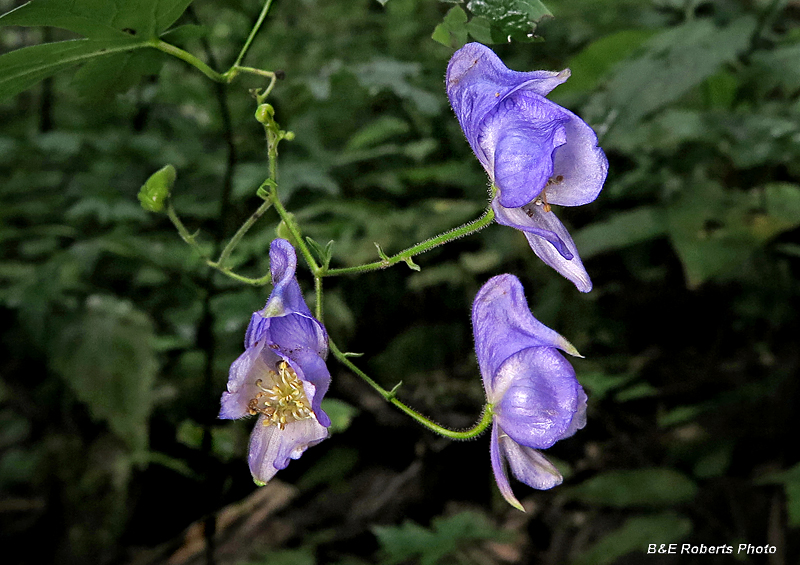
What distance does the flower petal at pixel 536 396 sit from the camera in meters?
0.52

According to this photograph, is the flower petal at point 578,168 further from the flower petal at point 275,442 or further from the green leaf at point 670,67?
the green leaf at point 670,67

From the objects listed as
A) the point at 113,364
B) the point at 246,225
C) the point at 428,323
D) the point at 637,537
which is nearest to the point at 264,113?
the point at 246,225

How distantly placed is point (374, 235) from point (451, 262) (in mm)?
289

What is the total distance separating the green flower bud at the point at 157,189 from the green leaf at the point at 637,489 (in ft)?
3.96

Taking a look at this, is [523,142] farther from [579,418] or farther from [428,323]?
[428,323]

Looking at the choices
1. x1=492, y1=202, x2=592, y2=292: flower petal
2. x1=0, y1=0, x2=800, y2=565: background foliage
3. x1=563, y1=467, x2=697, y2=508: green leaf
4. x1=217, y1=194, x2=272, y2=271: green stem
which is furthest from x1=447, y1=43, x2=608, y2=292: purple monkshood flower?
x1=563, y1=467, x2=697, y2=508: green leaf

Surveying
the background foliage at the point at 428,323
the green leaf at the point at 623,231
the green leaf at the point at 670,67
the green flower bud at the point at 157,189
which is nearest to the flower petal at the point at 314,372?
the green flower bud at the point at 157,189

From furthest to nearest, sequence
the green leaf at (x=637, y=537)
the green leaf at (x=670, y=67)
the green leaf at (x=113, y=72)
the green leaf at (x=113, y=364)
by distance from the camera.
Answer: the green leaf at (x=113, y=364)
the green leaf at (x=637, y=537)
the green leaf at (x=670, y=67)
the green leaf at (x=113, y=72)

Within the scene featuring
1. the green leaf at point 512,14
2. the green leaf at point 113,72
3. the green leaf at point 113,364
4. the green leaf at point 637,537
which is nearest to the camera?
the green leaf at point 512,14

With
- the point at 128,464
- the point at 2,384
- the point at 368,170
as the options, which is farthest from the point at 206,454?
the point at 368,170

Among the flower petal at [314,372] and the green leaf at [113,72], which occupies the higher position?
the green leaf at [113,72]

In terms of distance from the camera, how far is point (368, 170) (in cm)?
219

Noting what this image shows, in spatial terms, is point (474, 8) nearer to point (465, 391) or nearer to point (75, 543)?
point (465, 391)

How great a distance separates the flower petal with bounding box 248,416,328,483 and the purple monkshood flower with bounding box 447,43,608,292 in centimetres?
24
